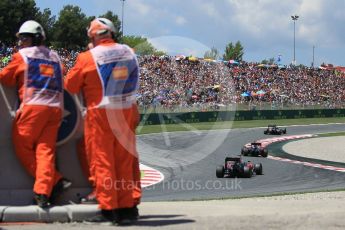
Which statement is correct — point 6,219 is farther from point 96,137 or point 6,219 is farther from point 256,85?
point 256,85

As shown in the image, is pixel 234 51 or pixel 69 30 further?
pixel 234 51

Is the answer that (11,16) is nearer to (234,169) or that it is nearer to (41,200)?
(234,169)

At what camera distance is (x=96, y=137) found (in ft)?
17.7

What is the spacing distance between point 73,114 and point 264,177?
1232 centimetres

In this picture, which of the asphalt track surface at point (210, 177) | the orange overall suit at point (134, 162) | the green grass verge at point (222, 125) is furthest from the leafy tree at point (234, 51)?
the orange overall suit at point (134, 162)

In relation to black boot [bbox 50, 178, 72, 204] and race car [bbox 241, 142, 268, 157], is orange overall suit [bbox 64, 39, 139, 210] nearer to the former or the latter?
black boot [bbox 50, 178, 72, 204]

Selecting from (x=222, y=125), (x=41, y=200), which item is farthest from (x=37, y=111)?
(x=222, y=125)

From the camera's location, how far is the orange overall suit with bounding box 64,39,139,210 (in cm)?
536

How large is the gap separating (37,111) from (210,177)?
40.6 feet

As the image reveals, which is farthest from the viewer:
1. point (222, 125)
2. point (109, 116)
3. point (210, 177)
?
point (222, 125)

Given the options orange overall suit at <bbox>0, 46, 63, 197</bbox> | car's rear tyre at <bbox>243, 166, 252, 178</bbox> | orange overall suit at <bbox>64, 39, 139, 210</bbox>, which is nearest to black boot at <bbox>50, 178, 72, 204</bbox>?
orange overall suit at <bbox>0, 46, 63, 197</bbox>

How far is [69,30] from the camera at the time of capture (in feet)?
237

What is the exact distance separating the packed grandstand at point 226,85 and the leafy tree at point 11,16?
1383cm

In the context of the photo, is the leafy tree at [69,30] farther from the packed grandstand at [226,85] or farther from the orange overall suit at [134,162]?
the orange overall suit at [134,162]
